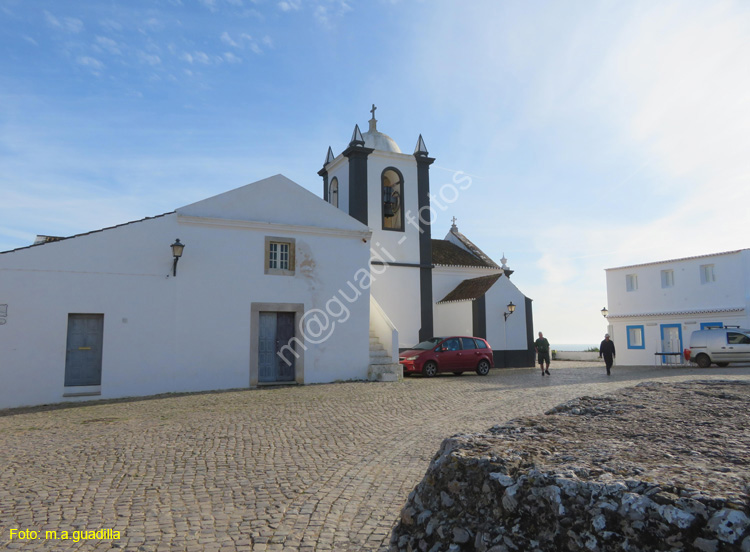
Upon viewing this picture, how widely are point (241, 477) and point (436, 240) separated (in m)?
25.9

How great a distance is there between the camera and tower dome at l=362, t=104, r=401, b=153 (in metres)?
24.2

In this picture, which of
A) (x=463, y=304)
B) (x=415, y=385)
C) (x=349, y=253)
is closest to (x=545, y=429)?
(x=415, y=385)

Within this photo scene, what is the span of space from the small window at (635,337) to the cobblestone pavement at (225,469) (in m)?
21.4

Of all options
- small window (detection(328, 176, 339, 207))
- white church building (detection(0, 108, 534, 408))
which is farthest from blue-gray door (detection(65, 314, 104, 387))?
small window (detection(328, 176, 339, 207))

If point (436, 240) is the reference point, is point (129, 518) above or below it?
below

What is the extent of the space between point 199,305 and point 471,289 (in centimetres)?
1410

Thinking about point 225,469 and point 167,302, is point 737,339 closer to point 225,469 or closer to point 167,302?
point 167,302

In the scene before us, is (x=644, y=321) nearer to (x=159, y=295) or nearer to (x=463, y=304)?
(x=463, y=304)

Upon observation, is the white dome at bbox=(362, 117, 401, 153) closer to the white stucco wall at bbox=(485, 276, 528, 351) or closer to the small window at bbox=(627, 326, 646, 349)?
the white stucco wall at bbox=(485, 276, 528, 351)

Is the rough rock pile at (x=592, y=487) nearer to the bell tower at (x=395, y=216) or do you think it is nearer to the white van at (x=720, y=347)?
the bell tower at (x=395, y=216)

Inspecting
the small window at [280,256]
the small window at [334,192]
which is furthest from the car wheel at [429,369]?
the small window at [334,192]

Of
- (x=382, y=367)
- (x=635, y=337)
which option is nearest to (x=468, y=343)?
(x=382, y=367)

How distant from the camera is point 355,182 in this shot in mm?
22750

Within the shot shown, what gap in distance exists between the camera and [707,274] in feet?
92.5
